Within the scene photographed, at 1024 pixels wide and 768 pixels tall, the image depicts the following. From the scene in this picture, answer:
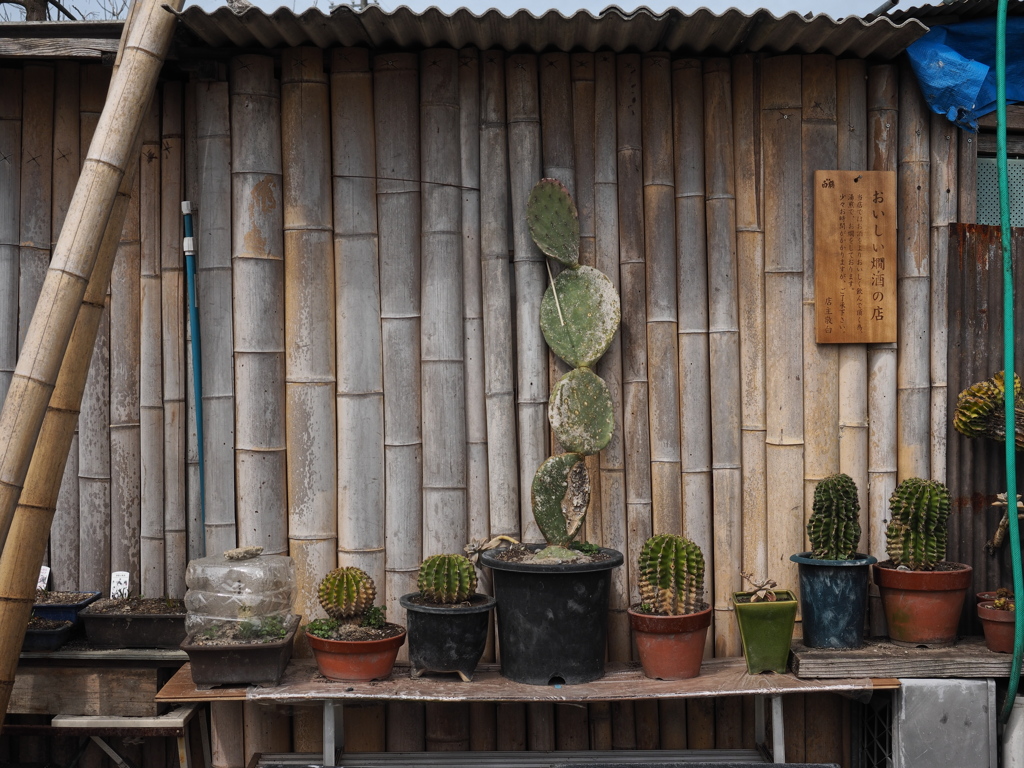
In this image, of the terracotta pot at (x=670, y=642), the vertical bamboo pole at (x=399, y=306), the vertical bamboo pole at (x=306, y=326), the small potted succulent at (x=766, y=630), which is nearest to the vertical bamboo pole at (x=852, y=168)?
the small potted succulent at (x=766, y=630)

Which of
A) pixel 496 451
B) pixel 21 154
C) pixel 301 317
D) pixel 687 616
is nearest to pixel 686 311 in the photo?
pixel 496 451

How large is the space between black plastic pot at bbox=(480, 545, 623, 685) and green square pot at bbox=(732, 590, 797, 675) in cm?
58

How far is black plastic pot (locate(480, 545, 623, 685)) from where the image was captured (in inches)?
153

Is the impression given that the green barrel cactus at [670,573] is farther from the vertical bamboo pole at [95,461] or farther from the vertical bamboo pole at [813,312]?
the vertical bamboo pole at [95,461]

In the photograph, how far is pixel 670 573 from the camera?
3945 mm

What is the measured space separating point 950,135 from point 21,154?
426 centimetres

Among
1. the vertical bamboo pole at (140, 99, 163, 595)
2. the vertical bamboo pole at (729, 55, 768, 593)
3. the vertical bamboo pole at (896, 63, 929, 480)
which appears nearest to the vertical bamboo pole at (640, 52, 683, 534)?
the vertical bamboo pole at (729, 55, 768, 593)

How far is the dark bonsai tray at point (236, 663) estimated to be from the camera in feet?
12.5

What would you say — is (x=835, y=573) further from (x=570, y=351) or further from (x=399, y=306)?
(x=399, y=306)

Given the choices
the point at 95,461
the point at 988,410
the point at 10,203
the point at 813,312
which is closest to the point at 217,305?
the point at 95,461

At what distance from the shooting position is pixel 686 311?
14.3 feet

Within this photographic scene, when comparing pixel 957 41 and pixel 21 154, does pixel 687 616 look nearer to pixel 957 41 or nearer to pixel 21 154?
pixel 957 41

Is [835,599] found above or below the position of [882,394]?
below

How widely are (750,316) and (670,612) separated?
54.7 inches
